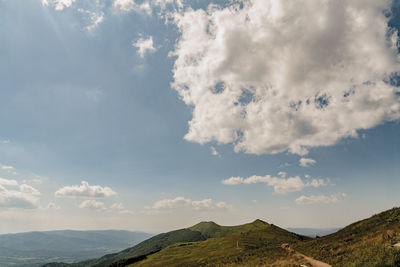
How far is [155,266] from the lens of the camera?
120438 mm

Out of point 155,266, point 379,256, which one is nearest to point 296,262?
point 379,256

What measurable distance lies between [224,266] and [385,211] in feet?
177

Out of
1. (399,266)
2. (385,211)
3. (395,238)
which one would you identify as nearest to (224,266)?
(395,238)

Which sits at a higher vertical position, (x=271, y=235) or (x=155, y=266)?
(x=271, y=235)

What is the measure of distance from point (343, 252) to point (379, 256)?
11.6 metres

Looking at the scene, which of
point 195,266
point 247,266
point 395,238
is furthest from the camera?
point 195,266

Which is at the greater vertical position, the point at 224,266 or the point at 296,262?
the point at 296,262

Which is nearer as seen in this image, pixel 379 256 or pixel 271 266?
pixel 379 256

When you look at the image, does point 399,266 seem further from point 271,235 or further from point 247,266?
point 271,235

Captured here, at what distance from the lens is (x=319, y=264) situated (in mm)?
33719

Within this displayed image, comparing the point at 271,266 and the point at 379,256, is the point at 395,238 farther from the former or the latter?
the point at 271,266

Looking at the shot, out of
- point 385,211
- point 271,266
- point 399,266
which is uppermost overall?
point 385,211

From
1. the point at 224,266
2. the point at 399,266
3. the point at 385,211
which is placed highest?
the point at 385,211

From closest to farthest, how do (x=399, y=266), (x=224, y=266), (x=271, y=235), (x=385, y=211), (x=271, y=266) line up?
1. (x=399, y=266)
2. (x=271, y=266)
3. (x=224, y=266)
4. (x=385, y=211)
5. (x=271, y=235)
